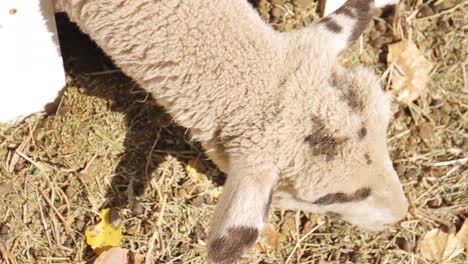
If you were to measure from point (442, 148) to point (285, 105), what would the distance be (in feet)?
5.91

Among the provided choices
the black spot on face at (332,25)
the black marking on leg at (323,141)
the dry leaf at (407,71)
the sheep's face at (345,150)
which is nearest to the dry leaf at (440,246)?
the dry leaf at (407,71)

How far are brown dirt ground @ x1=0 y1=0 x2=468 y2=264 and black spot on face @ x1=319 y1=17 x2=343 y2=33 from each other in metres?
0.91

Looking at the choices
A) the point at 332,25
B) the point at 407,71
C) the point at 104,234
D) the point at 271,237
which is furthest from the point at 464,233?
the point at 104,234

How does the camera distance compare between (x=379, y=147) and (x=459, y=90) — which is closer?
(x=379, y=147)

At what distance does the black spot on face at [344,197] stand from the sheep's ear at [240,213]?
26cm

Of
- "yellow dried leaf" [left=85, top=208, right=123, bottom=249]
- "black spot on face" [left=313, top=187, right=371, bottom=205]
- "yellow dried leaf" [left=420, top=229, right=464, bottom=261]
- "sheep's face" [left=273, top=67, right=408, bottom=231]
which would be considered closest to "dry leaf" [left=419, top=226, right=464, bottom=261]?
"yellow dried leaf" [left=420, top=229, right=464, bottom=261]

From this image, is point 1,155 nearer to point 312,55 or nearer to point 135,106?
point 135,106

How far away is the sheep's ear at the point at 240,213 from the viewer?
253 cm

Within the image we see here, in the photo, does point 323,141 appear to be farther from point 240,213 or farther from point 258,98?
point 240,213

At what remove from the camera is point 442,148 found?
4.05 meters

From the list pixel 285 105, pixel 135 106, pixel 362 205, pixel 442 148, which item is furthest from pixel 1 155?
pixel 442 148

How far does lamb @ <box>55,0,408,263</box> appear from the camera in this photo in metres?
2.70

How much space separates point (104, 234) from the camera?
11.4ft

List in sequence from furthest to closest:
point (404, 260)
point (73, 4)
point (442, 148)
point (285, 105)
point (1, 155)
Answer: point (442, 148)
point (404, 260)
point (1, 155)
point (73, 4)
point (285, 105)
